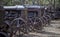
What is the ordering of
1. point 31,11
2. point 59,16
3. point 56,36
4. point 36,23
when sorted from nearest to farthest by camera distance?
point 56,36, point 36,23, point 31,11, point 59,16

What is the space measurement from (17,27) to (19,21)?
3.99ft

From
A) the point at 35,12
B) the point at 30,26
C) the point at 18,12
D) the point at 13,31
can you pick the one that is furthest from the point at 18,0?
the point at 13,31

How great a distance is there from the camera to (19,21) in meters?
9.91

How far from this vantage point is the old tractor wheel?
841 cm

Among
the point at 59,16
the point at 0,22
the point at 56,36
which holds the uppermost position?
the point at 0,22

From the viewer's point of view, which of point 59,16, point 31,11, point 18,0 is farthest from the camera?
point 59,16

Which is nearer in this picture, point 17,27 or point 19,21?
point 17,27

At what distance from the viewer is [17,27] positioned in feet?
28.6

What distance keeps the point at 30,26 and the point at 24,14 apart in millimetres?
972

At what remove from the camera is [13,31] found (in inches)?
332

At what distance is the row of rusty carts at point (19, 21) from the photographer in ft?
27.9

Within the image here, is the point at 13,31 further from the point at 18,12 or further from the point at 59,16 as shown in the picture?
the point at 59,16

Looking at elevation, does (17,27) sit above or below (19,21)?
above

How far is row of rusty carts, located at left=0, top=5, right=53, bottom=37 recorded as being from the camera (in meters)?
8.50
